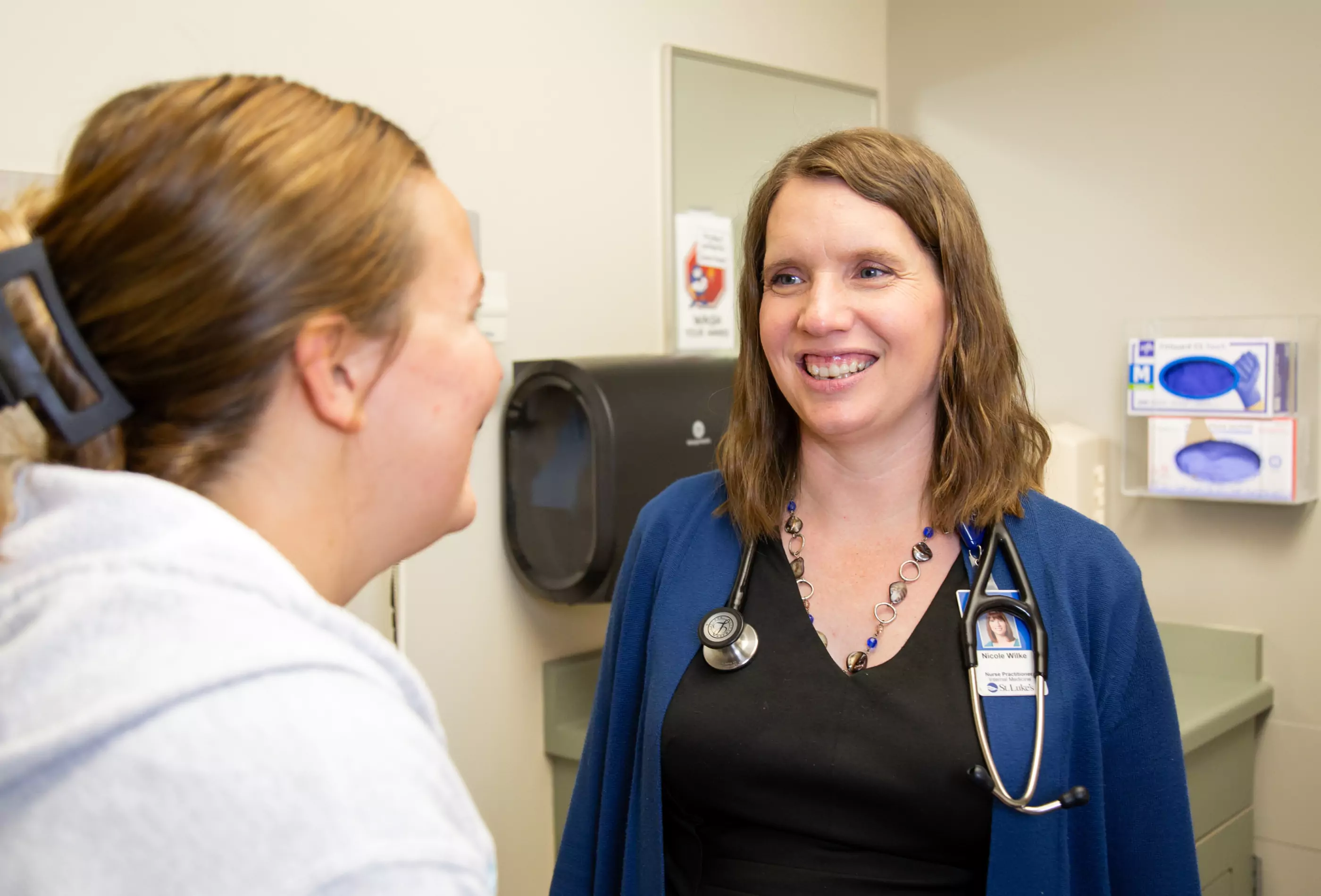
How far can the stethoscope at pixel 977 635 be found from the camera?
119 centimetres

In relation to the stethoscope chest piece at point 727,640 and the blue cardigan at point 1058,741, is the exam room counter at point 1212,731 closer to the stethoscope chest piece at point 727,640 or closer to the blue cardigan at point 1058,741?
the blue cardigan at point 1058,741

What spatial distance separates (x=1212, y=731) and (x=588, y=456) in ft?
4.24

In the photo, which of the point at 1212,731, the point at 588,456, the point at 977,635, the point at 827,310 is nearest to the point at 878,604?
the point at 977,635

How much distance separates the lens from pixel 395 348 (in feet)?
2.36

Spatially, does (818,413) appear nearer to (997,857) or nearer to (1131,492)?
(997,857)

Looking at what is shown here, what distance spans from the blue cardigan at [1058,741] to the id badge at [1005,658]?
15 mm

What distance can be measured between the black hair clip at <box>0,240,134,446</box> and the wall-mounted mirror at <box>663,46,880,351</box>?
1.85 meters

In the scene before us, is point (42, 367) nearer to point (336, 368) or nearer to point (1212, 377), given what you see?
point (336, 368)

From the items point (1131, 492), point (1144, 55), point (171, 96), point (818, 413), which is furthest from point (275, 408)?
point (1144, 55)

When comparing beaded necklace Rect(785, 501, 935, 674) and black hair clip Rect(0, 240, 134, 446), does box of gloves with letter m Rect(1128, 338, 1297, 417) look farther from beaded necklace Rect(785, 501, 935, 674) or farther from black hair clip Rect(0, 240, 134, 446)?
black hair clip Rect(0, 240, 134, 446)

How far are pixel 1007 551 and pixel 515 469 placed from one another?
1.05 m

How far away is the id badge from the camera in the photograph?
1273 mm

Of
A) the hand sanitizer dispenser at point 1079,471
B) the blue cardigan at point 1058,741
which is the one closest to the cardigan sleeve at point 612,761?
the blue cardigan at point 1058,741

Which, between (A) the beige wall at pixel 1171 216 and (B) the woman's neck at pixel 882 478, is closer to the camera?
(B) the woman's neck at pixel 882 478
